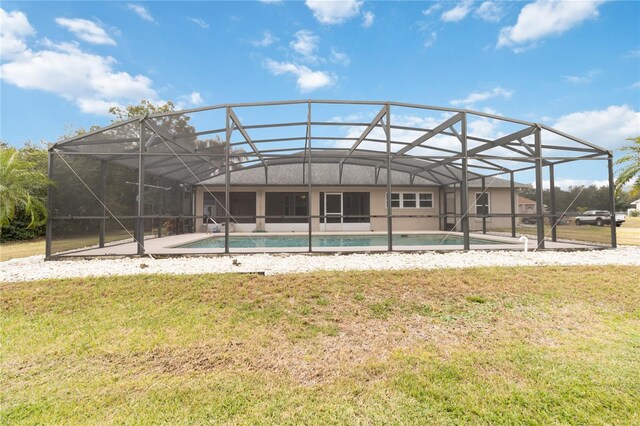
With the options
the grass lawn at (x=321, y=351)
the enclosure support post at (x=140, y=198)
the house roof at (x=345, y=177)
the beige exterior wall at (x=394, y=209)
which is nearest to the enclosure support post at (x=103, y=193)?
the enclosure support post at (x=140, y=198)

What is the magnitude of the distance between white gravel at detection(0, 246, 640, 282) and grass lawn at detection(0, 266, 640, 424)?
0.92 m

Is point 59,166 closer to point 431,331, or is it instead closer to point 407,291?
point 407,291

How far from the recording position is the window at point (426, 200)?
1748 centimetres

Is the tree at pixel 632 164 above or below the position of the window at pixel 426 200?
above

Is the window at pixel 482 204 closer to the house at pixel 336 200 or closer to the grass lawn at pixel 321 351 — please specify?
the house at pixel 336 200

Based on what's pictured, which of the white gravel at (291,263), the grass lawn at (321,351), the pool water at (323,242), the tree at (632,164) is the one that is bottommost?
the grass lawn at (321,351)

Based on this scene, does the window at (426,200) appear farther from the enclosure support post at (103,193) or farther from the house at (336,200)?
the enclosure support post at (103,193)

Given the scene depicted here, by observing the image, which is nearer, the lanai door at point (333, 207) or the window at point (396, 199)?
the lanai door at point (333, 207)

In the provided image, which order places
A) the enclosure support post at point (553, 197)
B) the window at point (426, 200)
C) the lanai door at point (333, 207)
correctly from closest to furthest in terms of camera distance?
the enclosure support post at point (553, 197), the lanai door at point (333, 207), the window at point (426, 200)

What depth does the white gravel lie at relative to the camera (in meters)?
5.99

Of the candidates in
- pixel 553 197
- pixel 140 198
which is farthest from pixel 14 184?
pixel 553 197

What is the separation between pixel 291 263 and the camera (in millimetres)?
6680

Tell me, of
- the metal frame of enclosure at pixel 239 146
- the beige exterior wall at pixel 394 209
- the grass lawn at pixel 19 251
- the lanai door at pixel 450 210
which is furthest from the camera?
the beige exterior wall at pixel 394 209

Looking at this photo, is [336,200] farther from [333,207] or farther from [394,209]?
[394,209]
